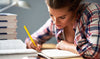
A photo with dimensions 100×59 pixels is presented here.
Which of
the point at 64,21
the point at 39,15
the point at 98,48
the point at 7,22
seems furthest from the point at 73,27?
the point at 39,15

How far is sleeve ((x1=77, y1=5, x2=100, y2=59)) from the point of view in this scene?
1.05m

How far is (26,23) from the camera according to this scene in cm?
181

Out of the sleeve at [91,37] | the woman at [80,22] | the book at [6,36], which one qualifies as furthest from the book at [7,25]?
the sleeve at [91,37]

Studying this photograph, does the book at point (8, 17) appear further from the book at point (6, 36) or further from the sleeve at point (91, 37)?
the sleeve at point (91, 37)

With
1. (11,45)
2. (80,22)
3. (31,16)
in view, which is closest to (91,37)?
(80,22)

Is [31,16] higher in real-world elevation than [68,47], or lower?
higher

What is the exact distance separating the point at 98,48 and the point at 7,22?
58 cm

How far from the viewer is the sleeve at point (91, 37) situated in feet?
3.43

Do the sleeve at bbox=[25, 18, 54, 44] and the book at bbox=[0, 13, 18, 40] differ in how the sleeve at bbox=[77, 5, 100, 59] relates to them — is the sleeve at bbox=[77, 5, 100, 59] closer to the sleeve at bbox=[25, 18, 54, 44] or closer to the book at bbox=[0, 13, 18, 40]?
the sleeve at bbox=[25, 18, 54, 44]

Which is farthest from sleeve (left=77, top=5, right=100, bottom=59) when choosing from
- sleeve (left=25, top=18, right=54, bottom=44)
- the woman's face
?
sleeve (left=25, top=18, right=54, bottom=44)

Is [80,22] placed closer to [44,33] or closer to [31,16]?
[44,33]

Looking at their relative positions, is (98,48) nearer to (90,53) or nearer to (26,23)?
(90,53)

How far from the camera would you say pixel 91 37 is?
1.06 m

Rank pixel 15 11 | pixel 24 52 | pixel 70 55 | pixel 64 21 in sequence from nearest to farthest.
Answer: pixel 24 52, pixel 70 55, pixel 64 21, pixel 15 11
